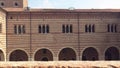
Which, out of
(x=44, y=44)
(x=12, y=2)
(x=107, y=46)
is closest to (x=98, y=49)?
(x=107, y=46)

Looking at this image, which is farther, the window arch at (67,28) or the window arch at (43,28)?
the window arch at (67,28)

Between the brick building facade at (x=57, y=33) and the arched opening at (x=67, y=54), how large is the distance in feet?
0.40

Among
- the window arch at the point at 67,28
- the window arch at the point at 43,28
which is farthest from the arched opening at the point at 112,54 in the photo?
the window arch at the point at 43,28

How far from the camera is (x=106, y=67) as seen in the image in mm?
6734

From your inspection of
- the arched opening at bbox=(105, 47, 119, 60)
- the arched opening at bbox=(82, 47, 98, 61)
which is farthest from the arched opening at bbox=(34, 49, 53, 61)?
the arched opening at bbox=(105, 47, 119, 60)

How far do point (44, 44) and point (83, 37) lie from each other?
4.64 metres

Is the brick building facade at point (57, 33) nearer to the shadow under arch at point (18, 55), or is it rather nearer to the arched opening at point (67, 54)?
the shadow under arch at point (18, 55)

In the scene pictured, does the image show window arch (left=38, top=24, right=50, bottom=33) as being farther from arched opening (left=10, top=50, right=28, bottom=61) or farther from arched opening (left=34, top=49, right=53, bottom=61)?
arched opening (left=10, top=50, right=28, bottom=61)

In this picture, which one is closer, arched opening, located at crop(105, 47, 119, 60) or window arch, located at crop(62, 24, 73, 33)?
window arch, located at crop(62, 24, 73, 33)

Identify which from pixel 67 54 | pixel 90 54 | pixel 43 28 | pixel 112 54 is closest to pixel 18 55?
pixel 43 28

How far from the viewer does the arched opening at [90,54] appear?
36.1 m

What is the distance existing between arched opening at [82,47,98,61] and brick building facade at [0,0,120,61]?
0.78ft

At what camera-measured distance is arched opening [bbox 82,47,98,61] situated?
36125 millimetres

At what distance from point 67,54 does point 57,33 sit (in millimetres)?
2962
